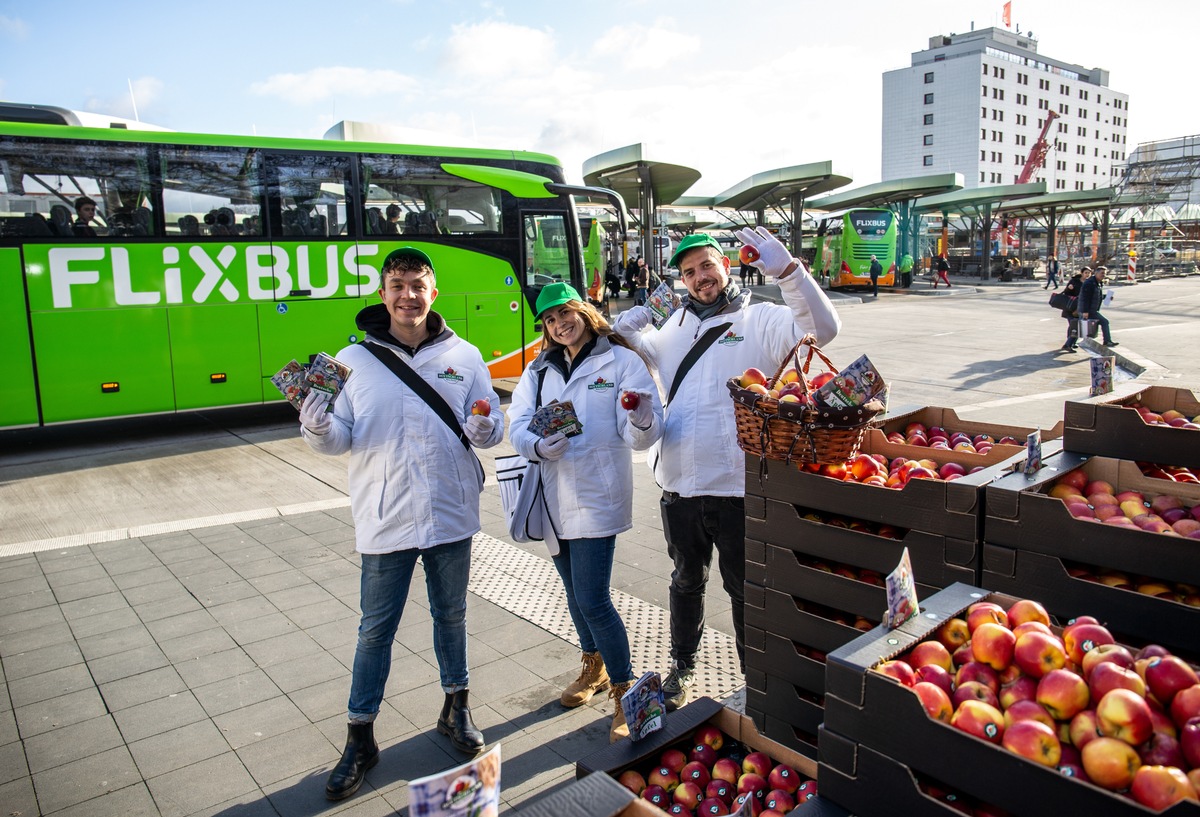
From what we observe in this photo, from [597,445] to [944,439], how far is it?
63.9 inches

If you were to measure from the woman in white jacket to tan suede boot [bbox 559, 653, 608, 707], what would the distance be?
204mm

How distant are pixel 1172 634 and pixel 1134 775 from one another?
29.9 inches

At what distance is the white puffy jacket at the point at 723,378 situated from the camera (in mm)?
3652

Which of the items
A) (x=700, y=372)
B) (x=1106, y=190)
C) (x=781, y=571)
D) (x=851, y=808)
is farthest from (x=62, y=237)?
(x=1106, y=190)

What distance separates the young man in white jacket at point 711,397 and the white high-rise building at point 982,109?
96.9 m

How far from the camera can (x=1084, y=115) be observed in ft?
367

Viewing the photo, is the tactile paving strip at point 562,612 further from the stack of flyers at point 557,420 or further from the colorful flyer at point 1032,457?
the colorful flyer at point 1032,457

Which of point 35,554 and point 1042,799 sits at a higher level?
point 1042,799

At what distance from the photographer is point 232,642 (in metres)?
4.75

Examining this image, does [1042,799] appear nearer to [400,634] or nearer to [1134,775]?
[1134,775]

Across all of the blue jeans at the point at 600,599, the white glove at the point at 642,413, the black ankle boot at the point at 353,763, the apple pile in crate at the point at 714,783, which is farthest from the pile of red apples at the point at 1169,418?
the black ankle boot at the point at 353,763

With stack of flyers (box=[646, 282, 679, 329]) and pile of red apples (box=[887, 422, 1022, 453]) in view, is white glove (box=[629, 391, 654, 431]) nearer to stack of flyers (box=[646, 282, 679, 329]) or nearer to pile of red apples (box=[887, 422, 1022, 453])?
stack of flyers (box=[646, 282, 679, 329])

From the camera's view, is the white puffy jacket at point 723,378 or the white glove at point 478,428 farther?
the white puffy jacket at point 723,378

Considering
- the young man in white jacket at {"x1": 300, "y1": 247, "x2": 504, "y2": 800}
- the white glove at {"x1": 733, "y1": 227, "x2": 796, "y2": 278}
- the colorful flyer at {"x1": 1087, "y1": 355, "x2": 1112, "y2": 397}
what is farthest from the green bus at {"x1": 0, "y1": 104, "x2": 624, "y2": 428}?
the colorful flyer at {"x1": 1087, "y1": 355, "x2": 1112, "y2": 397}
